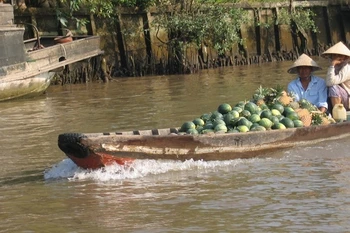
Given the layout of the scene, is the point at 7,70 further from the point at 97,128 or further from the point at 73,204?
the point at 73,204

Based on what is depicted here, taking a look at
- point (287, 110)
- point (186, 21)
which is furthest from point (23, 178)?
point (186, 21)

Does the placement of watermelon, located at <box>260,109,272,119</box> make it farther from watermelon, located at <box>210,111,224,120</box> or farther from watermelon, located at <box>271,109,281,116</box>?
watermelon, located at <box>210,111,224,120</box>

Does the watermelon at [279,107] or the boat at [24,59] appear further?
the boat at [24,59]

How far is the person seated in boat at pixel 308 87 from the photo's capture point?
11.3 meters

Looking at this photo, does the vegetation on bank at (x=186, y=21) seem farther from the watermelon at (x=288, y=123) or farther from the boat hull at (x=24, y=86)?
the watermelon at (x=288, y=123)

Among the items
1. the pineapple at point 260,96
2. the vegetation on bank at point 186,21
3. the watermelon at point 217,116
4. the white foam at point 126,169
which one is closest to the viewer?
the white foam at point 126,169

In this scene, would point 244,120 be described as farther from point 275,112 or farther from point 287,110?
point 287,110

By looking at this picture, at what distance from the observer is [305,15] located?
2605 cm

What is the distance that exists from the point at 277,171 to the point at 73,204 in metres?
2.46

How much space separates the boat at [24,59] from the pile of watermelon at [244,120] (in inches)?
316

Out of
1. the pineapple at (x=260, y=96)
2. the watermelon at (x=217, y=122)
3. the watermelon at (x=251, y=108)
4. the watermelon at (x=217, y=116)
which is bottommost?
the watermelon at (x=217, y=122)

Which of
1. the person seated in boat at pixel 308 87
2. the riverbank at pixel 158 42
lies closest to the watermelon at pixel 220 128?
the person seated in boat at pixel 308 87

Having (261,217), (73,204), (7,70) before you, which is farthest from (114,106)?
(261,217)

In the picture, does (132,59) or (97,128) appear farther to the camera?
(132,59)
